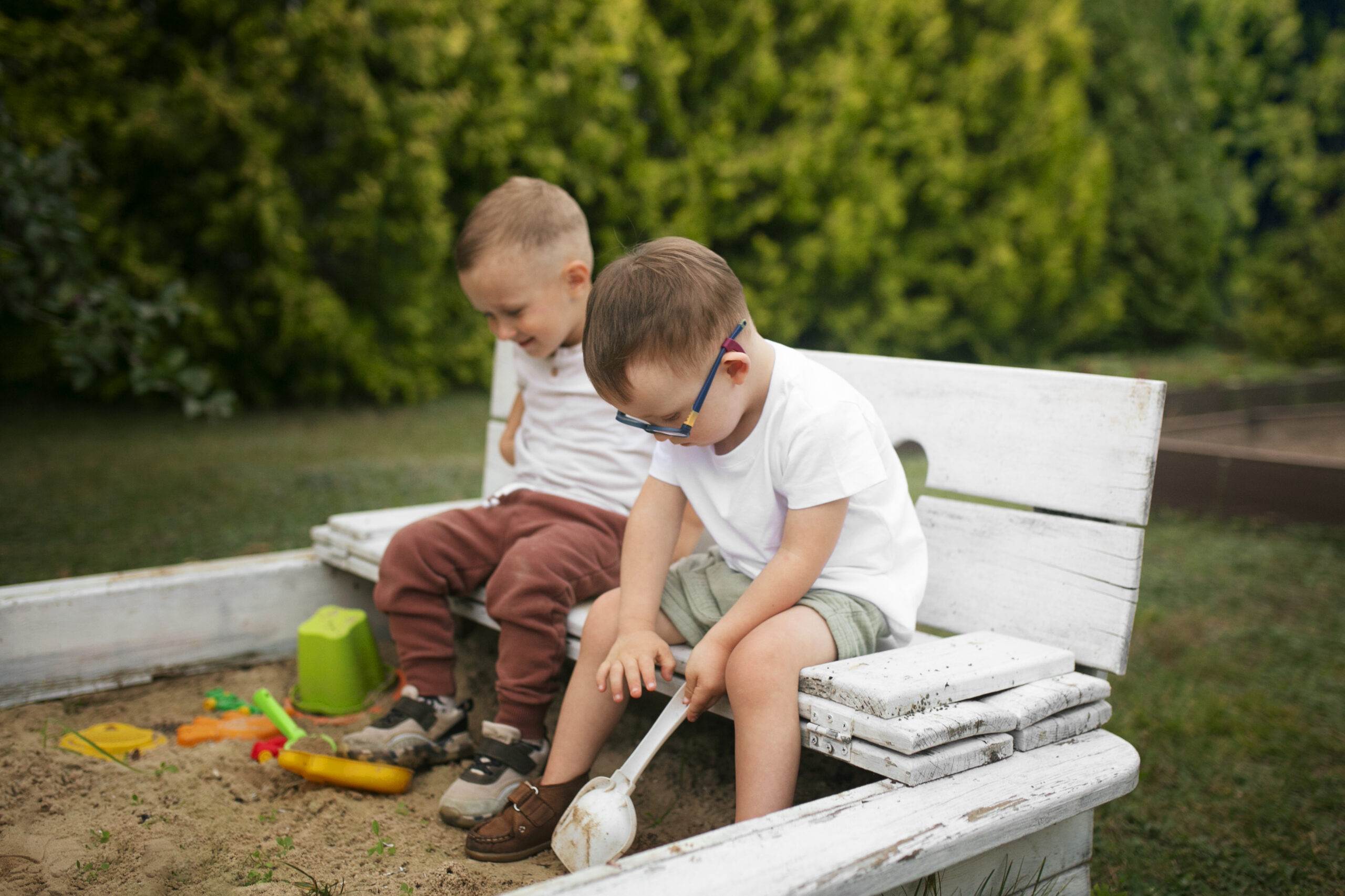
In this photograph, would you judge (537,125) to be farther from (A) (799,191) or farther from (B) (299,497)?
(B) (299,497)

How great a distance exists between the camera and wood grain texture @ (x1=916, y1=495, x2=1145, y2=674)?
1566mm

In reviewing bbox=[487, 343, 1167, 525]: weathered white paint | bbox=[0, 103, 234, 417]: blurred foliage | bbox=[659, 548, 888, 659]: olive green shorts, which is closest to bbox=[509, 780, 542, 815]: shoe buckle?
bbox=[659, 548, 888, 659]: olive green shorts

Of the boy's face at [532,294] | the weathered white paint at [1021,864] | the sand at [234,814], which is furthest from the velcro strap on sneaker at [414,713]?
the weathered white paint at [1021,864]

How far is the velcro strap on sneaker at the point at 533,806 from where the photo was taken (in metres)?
1.53

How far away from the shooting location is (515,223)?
6.72 feet

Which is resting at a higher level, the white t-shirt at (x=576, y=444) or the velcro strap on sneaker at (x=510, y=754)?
the white t-shirt at (x=576, y=444)

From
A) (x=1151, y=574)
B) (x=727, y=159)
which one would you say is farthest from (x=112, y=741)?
(x=727, y=159)

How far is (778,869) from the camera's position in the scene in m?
1.01

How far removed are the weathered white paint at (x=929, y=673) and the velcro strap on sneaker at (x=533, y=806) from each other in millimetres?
496

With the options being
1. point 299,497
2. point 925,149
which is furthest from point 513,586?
point 925,149

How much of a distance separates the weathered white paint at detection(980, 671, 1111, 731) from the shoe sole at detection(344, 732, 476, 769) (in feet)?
3.40

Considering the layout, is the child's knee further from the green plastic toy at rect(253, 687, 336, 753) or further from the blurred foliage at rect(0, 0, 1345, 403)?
the blurred foliage at rect(0, 0, 1345, 403)

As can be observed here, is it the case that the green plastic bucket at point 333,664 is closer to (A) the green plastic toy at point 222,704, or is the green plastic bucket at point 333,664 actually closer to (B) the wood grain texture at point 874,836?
(A) the green plastic toy at point 222,704

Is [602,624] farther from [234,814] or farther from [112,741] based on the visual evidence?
[112,741]
